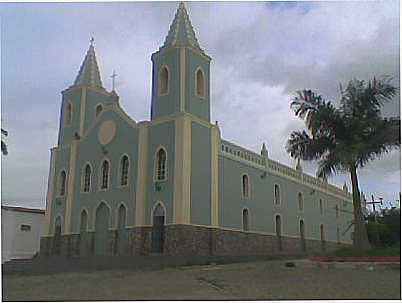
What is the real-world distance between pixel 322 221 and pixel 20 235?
18061 millimetres

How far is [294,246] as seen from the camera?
27.8m

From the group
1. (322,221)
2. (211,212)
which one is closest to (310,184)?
(322,221)

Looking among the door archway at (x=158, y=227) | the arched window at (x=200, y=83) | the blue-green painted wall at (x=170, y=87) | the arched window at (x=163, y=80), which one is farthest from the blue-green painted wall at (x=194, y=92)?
the door archway at (x=158, y=227)

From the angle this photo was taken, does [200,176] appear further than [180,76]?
No

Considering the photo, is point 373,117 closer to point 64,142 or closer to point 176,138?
point 176,138

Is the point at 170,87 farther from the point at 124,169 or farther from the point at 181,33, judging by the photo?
the point at 124,169

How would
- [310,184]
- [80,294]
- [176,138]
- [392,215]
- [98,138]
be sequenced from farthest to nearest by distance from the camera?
1. [392,215]
2. [310,184]
3. [98,138]
4. [176,138]
5. [80,294]

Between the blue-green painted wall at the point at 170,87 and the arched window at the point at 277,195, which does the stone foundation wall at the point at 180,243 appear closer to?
the arched window at the point at 277,195

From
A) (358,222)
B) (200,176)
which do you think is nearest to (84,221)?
(200,176)

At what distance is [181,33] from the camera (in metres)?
23.0

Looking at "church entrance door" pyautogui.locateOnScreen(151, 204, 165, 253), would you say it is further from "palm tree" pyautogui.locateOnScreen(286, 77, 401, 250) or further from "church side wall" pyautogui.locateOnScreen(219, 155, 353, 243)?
"palm tree" pyautogui.locateOnScreen(286, 77, 401, 250)

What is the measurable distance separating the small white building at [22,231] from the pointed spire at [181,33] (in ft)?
41.9

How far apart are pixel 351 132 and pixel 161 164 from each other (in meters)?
8.39

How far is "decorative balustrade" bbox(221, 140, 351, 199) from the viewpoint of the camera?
→ 927 inches
